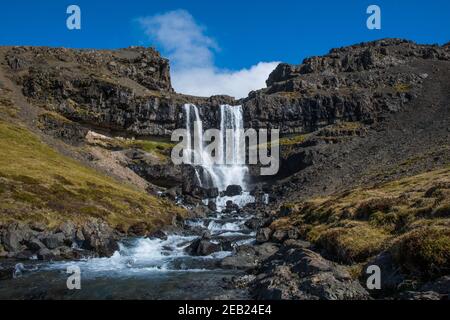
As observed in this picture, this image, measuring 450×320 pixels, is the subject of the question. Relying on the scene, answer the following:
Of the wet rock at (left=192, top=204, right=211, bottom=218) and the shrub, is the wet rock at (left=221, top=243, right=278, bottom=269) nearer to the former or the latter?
the shrub

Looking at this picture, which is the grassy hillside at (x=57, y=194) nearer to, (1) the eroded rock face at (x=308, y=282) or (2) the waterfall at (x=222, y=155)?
(2) the waterfall at (x=222, y=155)

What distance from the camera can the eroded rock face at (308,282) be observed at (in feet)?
78.8

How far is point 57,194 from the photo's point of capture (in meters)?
69.9

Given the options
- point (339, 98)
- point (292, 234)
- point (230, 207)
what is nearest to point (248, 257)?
point (292, 234)

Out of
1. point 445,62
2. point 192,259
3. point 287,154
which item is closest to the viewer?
point 192,259

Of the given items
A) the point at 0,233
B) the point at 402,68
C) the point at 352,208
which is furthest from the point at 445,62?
the point at 0,233

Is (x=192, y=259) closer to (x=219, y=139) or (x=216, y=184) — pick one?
(x=216, y=184)

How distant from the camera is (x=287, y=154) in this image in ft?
456

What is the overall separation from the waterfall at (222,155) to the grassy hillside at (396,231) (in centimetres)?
6606

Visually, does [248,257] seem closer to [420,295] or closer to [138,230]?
[420,295]

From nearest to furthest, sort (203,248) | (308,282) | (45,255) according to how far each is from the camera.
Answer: (308,282), (45,255), (203,248)

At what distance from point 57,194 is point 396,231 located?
175ft

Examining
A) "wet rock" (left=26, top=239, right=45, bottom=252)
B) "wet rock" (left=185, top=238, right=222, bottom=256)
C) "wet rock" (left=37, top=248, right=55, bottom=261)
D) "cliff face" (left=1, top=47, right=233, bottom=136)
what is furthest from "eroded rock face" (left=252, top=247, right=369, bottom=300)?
"cliff face" (left=1, top=47, right=233, bottom=136)
